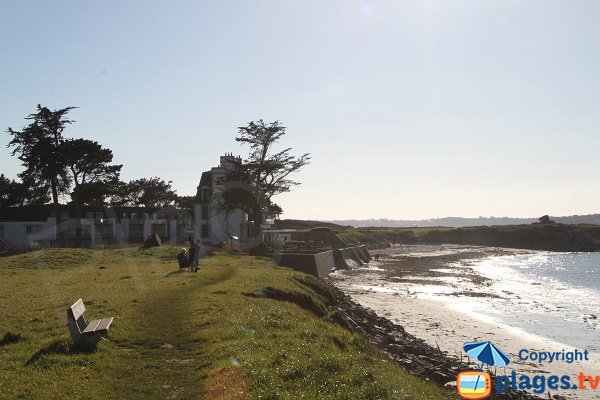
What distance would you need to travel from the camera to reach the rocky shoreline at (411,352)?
15281mm

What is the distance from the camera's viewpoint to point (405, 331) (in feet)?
80.3

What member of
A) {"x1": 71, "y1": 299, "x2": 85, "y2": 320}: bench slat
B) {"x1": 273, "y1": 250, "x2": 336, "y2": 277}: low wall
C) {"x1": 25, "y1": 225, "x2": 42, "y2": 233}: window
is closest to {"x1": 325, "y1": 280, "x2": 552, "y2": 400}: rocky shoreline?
{"x1": 71, "y1": 299, "x2": 85, "y2": 320}: bench slat

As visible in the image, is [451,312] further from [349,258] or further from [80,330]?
[349,258]

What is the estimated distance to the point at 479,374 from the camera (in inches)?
659

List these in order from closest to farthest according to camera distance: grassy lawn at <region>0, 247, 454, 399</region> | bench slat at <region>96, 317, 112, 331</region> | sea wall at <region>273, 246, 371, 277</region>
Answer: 1. grassy lawn at <region>0, 247, 454, 399</region>
2. bench slat at <region>96, 317, 112, 331</region>
3. sea wall at <region>273, 246, 371, 277</region>

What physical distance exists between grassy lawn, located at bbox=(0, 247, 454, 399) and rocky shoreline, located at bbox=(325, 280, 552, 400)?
206 centimetres

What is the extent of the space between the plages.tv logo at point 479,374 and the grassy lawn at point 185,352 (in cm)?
153

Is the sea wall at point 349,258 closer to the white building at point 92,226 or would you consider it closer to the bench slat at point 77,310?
the white building at point 92,226

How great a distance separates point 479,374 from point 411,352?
2.89m

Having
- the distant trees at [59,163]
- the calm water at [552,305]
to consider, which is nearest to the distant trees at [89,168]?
the distant trees at [59,163]

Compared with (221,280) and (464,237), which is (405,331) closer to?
(221,280)

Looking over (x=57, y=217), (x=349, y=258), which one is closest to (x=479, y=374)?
(x=349, y=258)

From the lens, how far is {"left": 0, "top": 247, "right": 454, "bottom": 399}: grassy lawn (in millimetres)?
9359

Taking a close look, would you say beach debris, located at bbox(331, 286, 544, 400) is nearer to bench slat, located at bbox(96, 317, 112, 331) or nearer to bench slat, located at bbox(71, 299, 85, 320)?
bench slat, located at bbox(96, 317, 112, 331)
